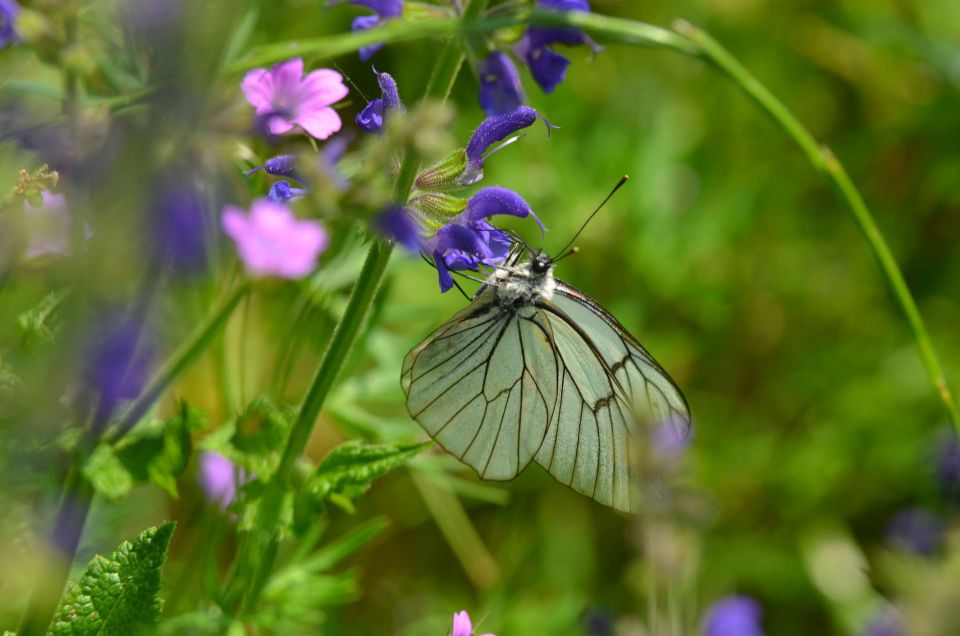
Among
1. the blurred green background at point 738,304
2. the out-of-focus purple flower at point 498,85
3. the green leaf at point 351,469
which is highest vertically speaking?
the blurred green background at point 738,304

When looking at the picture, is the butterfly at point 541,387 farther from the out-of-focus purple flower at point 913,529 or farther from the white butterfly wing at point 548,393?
the out-of-focus purple flower at point 913,529

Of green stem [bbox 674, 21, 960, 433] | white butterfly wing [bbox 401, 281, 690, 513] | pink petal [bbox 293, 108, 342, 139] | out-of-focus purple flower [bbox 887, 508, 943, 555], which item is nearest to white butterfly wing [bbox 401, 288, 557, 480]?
white butterfly wing [bbox 401, 281, 690, 513]

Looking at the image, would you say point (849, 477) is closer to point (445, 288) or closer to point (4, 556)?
point (445, 288)

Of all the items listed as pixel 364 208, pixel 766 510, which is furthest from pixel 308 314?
pixel 766 510

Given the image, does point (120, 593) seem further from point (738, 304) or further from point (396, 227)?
point (738, 304)

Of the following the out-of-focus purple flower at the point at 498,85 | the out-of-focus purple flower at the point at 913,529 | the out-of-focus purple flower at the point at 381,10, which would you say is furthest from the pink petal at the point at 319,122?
the out-of-focus purple flower at the point at 913,529

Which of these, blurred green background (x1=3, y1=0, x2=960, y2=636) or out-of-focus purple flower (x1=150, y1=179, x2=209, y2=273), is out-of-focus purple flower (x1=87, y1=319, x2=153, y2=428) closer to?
out-of-focus purple flower (x1=150, y1=179, x2=209, y2=273)
